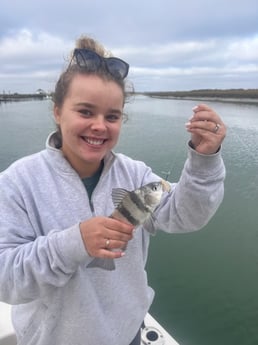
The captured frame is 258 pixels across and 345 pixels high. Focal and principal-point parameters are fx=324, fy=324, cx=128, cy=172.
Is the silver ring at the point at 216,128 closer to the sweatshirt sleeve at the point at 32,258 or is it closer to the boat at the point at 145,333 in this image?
the sweatshirt sleeve at the point at 32,258

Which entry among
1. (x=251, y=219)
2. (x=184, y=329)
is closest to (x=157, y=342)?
(x=184, y=329)

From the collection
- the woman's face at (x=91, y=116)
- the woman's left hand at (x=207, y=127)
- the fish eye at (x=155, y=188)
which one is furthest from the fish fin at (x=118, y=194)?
the woman's left hand at (x=207, y=127)

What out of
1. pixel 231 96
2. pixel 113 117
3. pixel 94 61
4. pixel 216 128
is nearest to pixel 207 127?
pixel 216 128

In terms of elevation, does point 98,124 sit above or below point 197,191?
above

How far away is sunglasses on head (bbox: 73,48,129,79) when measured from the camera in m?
1.92

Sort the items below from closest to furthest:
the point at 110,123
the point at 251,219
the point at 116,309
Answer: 1. the point at 110,123
2. the point at 116,309
3. the point at 251,219

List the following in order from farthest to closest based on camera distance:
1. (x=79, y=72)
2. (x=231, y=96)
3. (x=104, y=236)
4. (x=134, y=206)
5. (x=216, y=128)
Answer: (x=231, y=96)
(x=79, y=72)
(x=216, y=128)
(x=134, y=206)
(x=104, y=236)

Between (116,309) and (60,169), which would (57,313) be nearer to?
(116,309)

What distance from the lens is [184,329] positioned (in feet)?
17.9

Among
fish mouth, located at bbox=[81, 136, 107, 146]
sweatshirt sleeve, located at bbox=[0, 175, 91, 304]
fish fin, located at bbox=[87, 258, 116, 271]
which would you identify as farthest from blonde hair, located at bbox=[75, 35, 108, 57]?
fish fin, located at bbox=[87, 258, 116, 271]

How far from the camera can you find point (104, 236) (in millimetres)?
1504

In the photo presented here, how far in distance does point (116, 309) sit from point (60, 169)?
93 cm

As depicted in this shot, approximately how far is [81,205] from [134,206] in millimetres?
382

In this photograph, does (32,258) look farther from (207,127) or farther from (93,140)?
(207,127)
